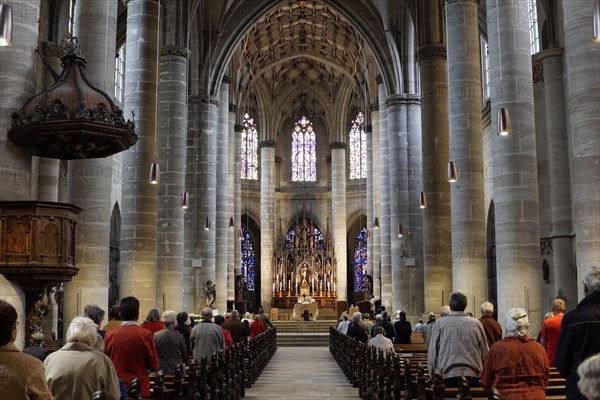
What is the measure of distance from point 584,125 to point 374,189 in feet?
90.3

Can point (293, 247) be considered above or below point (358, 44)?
below

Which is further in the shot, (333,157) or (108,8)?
(333,157)

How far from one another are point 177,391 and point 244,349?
8329mm

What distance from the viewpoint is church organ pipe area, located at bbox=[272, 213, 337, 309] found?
46.0m

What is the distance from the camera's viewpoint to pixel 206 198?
31.2 metres

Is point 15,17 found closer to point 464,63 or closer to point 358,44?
point 464,63

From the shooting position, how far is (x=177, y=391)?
6.41 metres

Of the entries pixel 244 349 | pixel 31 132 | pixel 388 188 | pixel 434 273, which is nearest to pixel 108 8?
pixel 31 132

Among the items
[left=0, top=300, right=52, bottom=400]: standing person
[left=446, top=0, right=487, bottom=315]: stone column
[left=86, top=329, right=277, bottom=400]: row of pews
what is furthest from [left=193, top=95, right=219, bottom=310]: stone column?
[left=0, top=300, right=52, bottom=400]: standing person

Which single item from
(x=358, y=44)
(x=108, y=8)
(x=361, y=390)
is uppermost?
(x=358, y=44)

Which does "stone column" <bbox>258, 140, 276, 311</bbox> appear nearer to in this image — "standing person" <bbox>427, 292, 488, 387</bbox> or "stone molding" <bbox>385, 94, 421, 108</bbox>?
"stone molding" <bbox>385, 94, 421, 108</bbox>

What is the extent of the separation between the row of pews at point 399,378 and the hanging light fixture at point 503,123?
4625 millimetres

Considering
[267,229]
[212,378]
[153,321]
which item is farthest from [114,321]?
[267,229]

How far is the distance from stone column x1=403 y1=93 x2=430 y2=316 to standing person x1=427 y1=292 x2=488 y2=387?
19223mm
